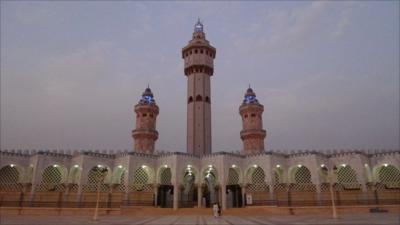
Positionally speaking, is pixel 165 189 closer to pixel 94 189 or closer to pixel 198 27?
pixel 94 189

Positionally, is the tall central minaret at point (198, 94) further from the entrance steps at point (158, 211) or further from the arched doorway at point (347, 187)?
the arched doorway at point (347, 187)

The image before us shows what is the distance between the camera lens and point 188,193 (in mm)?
50000

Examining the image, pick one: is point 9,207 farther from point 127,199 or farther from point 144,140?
point 144,140

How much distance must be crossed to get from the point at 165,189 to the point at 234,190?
10.8 meters

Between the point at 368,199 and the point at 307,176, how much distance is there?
24.8 feet

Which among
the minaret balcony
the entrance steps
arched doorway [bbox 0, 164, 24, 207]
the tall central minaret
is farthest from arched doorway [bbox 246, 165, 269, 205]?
arched doorway [bbox 0, 164, 24, 207]

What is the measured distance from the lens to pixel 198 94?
5625 cm

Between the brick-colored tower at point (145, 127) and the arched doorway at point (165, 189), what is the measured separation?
778 cm

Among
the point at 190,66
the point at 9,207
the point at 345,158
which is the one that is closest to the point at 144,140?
the point at 190,66

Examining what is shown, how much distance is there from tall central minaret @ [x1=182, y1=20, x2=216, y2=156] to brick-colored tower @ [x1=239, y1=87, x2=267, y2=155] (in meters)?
6.28

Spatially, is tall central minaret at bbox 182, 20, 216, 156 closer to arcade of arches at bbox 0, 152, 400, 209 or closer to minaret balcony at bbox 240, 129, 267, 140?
minaret balcony at bbox 240, 129, 267, 140

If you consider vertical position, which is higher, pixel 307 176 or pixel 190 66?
pixel 190 66

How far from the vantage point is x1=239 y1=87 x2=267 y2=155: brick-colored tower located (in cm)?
5284

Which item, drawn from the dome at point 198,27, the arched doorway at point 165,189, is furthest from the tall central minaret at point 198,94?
the arched doorway at point 165,189
